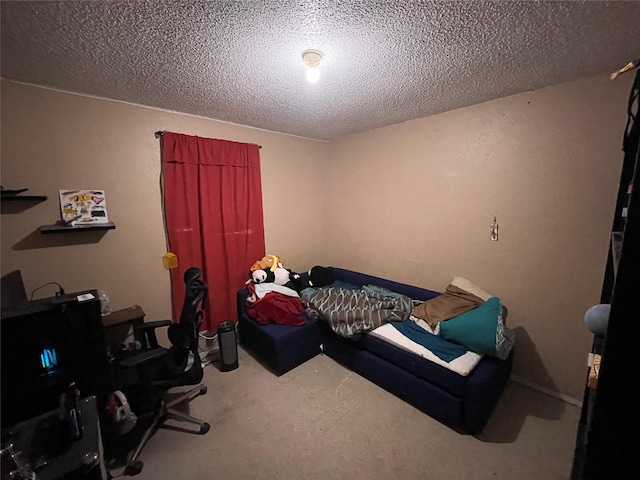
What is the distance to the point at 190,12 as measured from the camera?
1.12 metres

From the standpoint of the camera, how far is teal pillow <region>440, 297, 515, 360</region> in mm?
1873

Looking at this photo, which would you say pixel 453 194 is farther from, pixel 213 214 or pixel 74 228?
pixel 74 228

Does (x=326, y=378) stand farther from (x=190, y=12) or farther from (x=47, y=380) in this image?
(x=190, y=12)

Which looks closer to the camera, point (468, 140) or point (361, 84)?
point (361, 84)

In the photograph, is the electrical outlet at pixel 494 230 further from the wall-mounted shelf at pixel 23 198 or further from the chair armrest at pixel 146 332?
the wall-mounted shelf at pixel 23 198

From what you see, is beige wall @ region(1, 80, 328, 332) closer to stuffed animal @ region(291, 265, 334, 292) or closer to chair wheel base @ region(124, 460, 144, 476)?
stuffed animal @ region(291, 265, 334, 292)

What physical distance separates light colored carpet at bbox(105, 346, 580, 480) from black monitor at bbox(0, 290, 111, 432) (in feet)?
2.29

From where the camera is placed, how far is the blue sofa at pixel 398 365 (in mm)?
1721

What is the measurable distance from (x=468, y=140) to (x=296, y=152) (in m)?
2.01

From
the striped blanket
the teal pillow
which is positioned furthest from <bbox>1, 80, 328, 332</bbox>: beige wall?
the teal pillow

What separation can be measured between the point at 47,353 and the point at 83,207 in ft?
3.89

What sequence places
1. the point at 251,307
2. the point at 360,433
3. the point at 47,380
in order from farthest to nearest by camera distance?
the point at 251,307 → the point at 360,433 → the point at 47,380

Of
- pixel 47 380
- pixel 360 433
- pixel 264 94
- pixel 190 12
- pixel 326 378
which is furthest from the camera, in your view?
pixel 326 378

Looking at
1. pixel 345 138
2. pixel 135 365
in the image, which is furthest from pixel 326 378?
pixel 345 138
